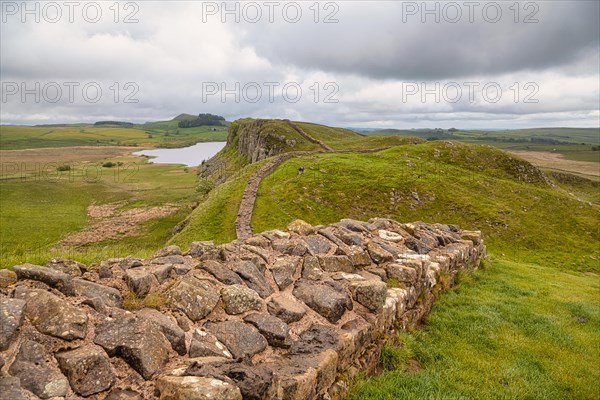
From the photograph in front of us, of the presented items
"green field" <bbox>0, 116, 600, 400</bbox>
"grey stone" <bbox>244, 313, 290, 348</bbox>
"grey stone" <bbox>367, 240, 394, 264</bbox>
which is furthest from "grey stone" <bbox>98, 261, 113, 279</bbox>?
"grey stone" <bbox>367, 240, 394, 264</bbox>

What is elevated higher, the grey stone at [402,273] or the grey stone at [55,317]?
the grey stone at [55,317]

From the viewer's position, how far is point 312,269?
8961 millimetres

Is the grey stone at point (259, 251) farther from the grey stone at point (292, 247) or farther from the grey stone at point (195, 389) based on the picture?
the grey stone at point (195, 389)

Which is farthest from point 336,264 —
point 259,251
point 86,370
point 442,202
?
point 442,202

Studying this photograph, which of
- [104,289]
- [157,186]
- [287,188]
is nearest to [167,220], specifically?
[287,188]

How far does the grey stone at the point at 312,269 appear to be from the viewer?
28.8 ft

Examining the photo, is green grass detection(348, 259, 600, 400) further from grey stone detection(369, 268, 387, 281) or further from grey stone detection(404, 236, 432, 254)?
grey stone detection(404, 236, 432, 254)

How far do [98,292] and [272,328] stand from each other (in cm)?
303

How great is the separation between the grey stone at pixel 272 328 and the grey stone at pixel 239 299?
26 centimetres

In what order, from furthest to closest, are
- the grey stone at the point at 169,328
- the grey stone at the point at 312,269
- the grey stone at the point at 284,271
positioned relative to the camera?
1. the grey stone at the point at 312,269
2. the grey stone at the point at 284,271
3. the grey stone at the point at 169,328

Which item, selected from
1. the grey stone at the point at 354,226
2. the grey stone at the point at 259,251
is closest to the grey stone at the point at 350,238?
the grey stone at the point at 354,226

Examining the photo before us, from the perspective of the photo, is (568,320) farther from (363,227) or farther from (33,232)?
(33,232)

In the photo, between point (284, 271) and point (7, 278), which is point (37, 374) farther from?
point (284, 271)

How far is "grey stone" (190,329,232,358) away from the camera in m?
5.47
